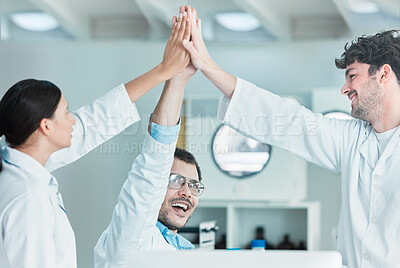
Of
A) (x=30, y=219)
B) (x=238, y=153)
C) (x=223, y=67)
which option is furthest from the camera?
(x=223, y=67)

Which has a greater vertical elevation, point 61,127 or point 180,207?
point 61,127

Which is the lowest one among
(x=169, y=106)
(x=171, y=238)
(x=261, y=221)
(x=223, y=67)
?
(x=261, y=221)

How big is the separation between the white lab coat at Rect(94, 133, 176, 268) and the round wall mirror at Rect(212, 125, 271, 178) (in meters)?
2.38

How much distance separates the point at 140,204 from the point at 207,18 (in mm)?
3252

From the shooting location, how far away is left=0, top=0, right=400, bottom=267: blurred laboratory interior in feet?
13.1

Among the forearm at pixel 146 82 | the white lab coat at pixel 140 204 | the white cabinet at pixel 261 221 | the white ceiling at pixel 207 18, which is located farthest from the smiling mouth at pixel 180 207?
the white ceiling at pixel 207 18

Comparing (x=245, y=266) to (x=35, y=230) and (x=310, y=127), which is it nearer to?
(x=35, y=230)

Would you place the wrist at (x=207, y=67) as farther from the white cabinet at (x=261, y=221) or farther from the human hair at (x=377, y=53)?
the white cabinet at (x=261, y=221)

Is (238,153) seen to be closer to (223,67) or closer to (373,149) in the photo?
(223,67)

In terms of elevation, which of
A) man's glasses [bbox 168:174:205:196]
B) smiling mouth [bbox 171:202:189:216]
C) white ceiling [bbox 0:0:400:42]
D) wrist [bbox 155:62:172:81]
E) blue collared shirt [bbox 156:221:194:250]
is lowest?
blue collared shirt [bbox 156:221:194:250]

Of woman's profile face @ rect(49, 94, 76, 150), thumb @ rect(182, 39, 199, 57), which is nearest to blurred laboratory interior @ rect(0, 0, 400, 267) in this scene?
thumb @ rect(182, 39, 199, 57)

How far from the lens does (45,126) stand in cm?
142

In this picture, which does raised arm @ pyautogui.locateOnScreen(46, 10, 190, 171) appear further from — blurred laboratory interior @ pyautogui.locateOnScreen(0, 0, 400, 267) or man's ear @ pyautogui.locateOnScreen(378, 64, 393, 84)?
blurred laboratory interior @ pyautogui.locateOnScreen(0, 0, 400, 267)

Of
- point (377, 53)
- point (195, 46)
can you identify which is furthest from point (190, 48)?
point (377, 53)
